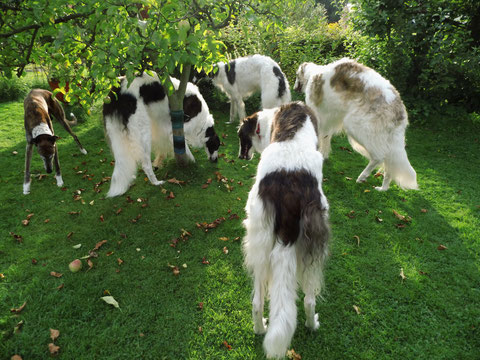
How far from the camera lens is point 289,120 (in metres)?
2.87

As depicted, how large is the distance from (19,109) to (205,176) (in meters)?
6.44

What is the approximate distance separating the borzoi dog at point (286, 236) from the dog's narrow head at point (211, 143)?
9.50ft

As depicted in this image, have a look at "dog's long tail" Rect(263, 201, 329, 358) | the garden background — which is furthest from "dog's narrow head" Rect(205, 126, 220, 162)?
"dog's long tail" Rect(263, 201, 329, 358)

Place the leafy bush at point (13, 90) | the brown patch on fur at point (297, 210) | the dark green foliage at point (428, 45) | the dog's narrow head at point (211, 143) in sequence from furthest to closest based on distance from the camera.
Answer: the leafy bush at point (13, 90) < the dark green foliage at point (428, 45) < the dog's narrow head at point (211, 143) < the brown patch on fur at point (297, 210)

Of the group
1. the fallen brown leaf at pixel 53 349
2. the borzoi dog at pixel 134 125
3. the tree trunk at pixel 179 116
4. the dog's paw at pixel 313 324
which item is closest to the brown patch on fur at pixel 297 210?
the dog's paw at pixel 313 324

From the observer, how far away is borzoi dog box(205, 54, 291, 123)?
6418 millimetres

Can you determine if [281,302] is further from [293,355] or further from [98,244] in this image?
[98,244]

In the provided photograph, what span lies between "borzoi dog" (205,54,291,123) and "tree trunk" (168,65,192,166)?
2472 millimetres

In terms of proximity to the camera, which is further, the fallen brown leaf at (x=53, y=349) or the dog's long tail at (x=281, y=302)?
the fallen brown leaf at (x=53, y=349)

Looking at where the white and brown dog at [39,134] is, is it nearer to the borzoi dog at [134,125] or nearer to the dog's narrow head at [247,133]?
the borzoi dog at [134,125]

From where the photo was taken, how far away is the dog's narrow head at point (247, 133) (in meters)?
3.93

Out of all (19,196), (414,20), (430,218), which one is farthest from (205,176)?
(414,20)

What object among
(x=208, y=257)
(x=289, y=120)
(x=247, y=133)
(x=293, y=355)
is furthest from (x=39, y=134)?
(x=293, y=355)

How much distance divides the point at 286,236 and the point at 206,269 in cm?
145
